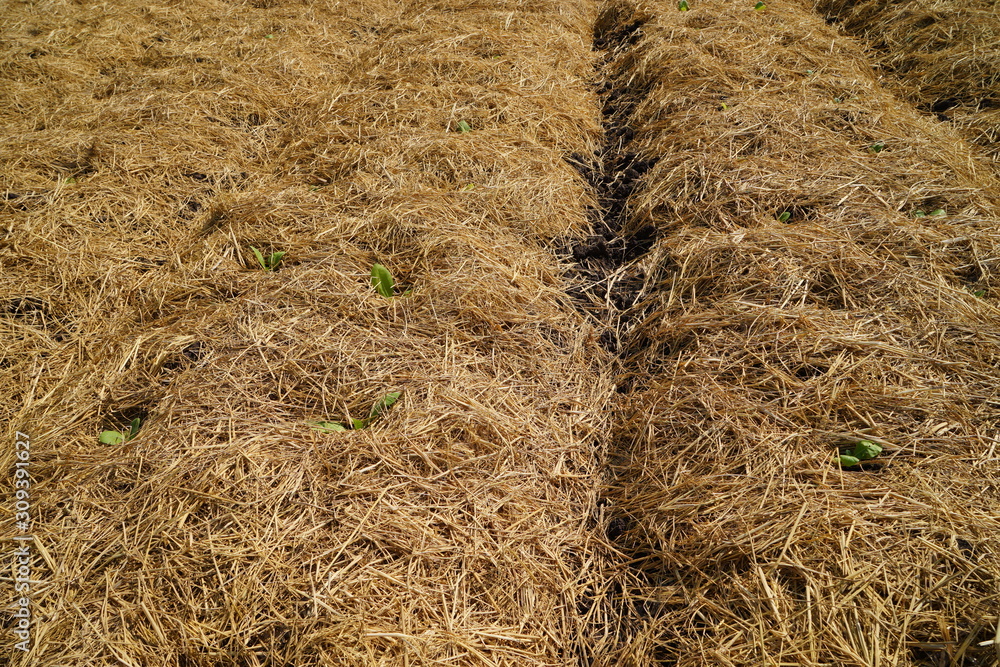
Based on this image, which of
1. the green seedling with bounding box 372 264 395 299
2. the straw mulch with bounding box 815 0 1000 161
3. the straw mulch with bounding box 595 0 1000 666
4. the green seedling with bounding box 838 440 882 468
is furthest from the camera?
the straw mulch with bounding box 815 0 1000 161

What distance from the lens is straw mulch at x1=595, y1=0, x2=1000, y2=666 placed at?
135cm

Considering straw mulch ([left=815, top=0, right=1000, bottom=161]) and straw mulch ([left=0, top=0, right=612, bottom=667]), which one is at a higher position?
straw mulch ([left=815, top=0, right=1000, bottom=161])

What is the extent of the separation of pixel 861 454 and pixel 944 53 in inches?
139

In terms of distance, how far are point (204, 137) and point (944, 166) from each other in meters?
4.16

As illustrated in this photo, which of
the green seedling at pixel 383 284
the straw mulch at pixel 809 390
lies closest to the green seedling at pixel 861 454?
the straw mulch at pixel 809 390

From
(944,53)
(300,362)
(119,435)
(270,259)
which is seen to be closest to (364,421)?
(300,362)

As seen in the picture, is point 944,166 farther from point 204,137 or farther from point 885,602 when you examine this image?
point 204,137

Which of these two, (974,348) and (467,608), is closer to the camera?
(467,608)

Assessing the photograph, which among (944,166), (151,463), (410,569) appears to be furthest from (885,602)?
(944,166)

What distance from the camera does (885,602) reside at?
4.31ft

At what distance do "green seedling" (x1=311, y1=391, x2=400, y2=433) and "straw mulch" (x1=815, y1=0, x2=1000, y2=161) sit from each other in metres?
3.44

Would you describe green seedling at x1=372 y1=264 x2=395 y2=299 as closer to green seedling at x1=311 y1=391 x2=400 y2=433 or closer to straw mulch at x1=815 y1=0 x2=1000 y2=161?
green seedling at x1=311 y1=391 x2=400 y2=433

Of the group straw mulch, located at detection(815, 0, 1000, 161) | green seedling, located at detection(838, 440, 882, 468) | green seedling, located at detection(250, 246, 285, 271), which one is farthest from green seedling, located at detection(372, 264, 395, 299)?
straw mulch, located at detection(815, 0, 1000, 161)

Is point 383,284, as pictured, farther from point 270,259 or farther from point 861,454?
point 861,454
